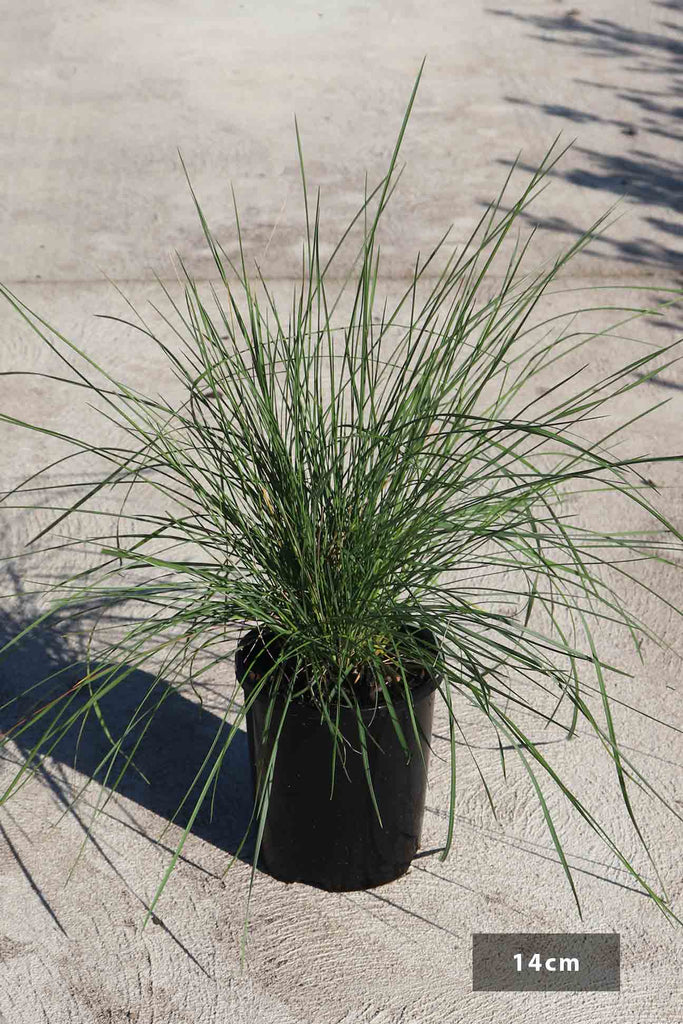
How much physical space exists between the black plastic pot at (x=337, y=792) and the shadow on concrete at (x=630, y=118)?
2764mm

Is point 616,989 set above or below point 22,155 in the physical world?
below

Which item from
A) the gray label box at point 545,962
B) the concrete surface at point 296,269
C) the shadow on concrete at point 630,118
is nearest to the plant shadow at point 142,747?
the concrete surface at point 296,269

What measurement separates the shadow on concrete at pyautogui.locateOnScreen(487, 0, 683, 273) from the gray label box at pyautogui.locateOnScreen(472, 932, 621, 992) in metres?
2.79

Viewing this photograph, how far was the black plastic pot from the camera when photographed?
5.84 ft

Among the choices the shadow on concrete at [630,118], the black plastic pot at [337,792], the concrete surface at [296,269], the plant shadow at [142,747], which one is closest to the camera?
the black plastic pot at [337,792]

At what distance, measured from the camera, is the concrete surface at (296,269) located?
1881mm

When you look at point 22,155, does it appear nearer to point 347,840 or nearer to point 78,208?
point 78,208

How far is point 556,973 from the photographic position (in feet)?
6.20

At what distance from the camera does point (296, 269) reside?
13.6 feet

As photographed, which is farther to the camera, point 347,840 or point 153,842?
point 153,842

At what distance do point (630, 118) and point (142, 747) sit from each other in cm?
414

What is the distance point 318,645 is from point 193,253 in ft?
8.86

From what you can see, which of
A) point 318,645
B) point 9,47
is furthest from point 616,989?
point 9,47

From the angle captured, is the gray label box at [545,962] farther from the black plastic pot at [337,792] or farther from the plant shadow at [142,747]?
the plant shadow at [142,747]
